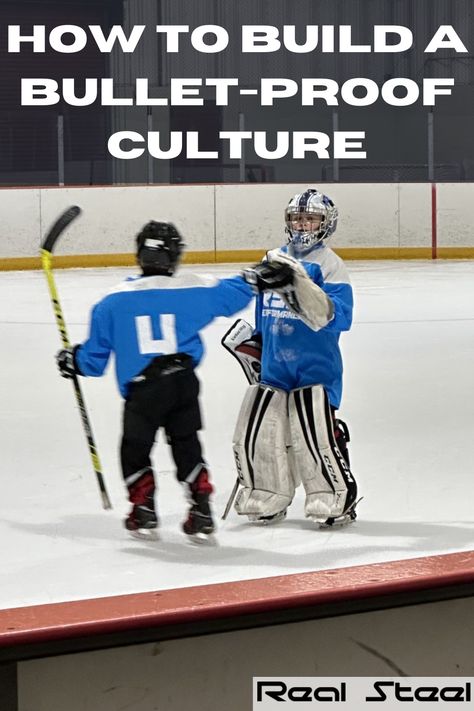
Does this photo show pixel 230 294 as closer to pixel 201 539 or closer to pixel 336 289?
pixel 336 289

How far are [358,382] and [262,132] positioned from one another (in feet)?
28.4

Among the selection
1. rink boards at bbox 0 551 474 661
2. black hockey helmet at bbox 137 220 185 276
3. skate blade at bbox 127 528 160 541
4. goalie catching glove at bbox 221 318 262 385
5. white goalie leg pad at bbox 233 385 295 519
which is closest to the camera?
rink boards at bbox 0 551 474 661

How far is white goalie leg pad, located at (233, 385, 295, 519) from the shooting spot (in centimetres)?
356

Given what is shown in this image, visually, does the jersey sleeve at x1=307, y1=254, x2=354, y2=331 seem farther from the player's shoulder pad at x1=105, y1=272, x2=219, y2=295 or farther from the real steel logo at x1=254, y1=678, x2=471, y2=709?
the real steel logo at x1=254, y1=678, x2=471, y2=709

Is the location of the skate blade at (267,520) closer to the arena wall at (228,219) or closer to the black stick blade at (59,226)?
the black stick blade at (59,226)

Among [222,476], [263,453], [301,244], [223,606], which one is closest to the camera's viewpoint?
[223,606]

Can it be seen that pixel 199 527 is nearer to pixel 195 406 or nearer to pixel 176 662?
pixel 195 406

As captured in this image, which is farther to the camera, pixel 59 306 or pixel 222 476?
pixel 222 476

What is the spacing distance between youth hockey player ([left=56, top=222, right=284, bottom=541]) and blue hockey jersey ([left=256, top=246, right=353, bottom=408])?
0.52 ft

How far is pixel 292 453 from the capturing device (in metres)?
3.66

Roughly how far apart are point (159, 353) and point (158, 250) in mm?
270

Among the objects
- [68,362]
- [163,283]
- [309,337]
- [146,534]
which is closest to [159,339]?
[163,283]

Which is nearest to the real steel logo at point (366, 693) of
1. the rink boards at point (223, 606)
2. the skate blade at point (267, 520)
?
the rink boards at point (223, 606)

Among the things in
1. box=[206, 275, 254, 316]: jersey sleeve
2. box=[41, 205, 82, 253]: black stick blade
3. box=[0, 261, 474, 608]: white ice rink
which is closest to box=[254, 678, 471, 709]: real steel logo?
box=[0, 261, 474, 608]: white ice rink
